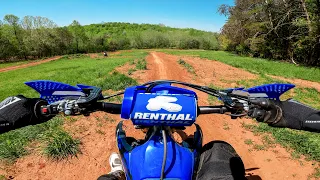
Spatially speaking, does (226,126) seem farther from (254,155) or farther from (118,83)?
(118,83)

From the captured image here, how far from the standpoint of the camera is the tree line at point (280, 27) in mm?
23562

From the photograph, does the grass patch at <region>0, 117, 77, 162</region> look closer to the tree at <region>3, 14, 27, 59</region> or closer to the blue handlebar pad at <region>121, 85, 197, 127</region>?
the blue handlebar pad at <region>121, 85, 197, 127</region>

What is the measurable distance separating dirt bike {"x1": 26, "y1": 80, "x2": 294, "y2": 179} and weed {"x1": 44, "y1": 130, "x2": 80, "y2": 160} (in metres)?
2.94

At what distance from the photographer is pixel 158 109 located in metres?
1.82

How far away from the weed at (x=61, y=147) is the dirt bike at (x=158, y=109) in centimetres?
294

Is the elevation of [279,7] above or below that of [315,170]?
above

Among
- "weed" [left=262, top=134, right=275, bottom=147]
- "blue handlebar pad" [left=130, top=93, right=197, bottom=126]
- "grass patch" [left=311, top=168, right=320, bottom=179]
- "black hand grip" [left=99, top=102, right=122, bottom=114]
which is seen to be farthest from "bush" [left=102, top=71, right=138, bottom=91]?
"blue handlebar pad" [left=130, top=93, right=197, bottom=126]

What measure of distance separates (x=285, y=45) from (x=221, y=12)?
12470 mm

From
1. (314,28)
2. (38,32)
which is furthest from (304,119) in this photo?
(38,32)

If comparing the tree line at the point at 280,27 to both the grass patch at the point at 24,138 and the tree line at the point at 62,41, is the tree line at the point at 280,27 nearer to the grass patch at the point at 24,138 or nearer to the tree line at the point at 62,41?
the grass patch at the point at 24,138

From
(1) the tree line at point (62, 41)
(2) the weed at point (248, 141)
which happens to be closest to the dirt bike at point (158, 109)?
(2) the weed at point (248, 141)

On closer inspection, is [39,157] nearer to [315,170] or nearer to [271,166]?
[271,166]

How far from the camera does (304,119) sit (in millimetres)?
1706

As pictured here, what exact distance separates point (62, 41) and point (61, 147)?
62037 millimetres
